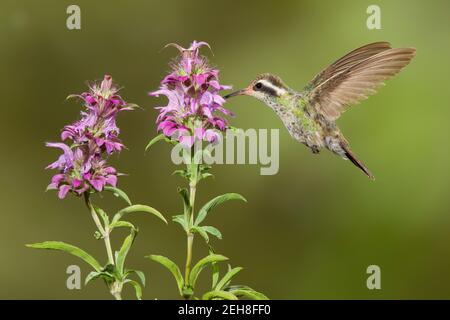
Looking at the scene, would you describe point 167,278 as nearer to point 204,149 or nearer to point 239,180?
point 239,180

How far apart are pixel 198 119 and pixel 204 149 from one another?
0.44ft

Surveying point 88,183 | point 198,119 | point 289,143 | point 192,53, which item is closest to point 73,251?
point 88,183

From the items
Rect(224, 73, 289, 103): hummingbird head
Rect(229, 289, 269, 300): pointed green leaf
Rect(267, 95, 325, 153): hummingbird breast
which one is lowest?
Rect(229, 289, 269, 300): pointed green leaf

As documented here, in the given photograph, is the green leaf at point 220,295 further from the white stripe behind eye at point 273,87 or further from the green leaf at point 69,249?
the white stripe behind eye at point 273,87

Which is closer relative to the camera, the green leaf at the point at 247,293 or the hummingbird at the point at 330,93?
the green leaf at the point at 247,293

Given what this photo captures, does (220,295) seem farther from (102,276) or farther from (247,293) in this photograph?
(102,276)

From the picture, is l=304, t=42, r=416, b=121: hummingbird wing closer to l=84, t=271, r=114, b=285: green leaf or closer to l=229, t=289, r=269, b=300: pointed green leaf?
l=229, t=289, r=269, b=300: pointed green leaf

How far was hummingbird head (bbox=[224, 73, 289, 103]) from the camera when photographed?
2.50 meters

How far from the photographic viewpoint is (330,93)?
8.98 feet

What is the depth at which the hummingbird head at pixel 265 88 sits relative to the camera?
2.50 meters

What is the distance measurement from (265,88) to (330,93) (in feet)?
1.16

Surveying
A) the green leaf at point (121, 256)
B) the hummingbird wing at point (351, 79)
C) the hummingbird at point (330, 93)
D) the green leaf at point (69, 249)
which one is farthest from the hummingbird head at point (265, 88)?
the green leaf at point (69, 249)

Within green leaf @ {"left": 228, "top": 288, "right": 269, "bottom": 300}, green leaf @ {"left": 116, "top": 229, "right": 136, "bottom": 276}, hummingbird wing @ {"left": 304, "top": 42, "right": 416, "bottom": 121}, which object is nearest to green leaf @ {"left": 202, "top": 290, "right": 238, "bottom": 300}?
green leaf @ {"left": 228, "top": 288, "right": 269, "bottom": 300}

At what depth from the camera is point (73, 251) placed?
1894 mm
